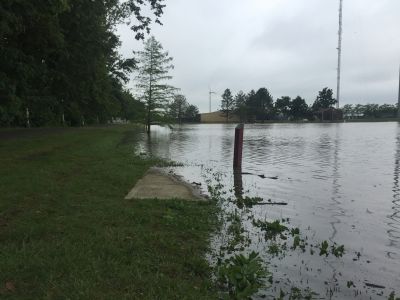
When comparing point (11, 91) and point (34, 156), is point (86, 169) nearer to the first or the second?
point (34, 156)

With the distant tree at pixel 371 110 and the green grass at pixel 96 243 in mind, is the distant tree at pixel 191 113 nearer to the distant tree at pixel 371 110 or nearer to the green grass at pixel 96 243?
the distant tree at pixel 371 110

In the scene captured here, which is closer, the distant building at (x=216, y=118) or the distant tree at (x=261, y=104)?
the distant tree at (x=261, y=104)

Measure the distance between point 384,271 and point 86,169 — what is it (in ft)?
32.4

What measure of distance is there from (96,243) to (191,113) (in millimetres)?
152160

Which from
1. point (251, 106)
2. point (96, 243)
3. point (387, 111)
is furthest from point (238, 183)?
point (387, 111)

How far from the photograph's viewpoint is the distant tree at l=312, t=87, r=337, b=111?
15325 centimetres

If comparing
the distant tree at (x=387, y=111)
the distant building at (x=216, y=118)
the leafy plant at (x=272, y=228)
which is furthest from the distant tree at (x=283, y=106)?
the leafy plant at (x=272, y=228)

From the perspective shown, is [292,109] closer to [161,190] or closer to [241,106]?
[241,106]

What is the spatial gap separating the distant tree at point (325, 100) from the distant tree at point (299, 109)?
4.42 m

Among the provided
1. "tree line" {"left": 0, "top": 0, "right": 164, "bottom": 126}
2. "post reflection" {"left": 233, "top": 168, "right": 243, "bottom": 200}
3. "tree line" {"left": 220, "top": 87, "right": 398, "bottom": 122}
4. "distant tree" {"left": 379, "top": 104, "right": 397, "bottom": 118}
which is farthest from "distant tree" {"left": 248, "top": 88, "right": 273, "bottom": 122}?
"post reflection" {"left": 233, "top": 168, "right": 243, "bottom": 200}

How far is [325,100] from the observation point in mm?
153750

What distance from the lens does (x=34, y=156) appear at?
52.7ft

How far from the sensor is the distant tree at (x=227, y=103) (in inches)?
6442

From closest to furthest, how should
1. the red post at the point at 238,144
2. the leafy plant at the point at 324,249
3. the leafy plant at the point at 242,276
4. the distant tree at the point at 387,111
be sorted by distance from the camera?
1. the leafy plant at the point at 242,276
2. the leafy plant at the point at 324,249
3. the red post at the point at 238,144
4. the distant tree at the point at 387,111
